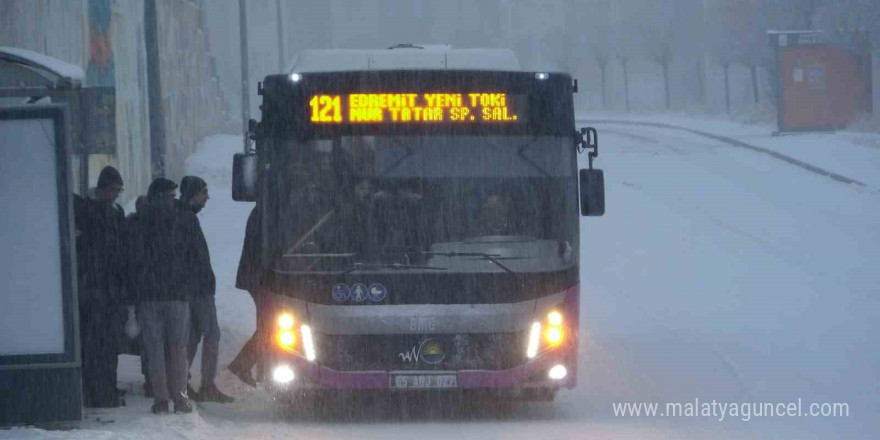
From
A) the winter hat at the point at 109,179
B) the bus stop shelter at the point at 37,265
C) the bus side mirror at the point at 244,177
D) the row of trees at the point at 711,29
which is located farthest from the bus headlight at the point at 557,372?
the row of trees at the point at 711,29

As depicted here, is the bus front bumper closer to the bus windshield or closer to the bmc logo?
the bmc logo

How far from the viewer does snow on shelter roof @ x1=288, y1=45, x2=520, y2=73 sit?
10.3 metres

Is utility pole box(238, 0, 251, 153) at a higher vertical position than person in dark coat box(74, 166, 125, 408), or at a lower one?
higher

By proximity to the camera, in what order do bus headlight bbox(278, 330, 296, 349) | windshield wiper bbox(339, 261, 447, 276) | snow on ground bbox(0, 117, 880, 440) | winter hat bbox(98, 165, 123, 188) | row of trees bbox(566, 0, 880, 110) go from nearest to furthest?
windshield wiper bbox(339, 261, 447, 276) < bus headlight bbox(278, 330, 296, 349) < snow on ground bbox(0, 117, 880, 440) < winter hat bbox(98, 165, 123, 188) < row of trees bbox(566, 0, 880, 110)

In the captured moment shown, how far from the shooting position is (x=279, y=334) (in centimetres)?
966

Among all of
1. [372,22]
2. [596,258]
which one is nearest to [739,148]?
[596,258]

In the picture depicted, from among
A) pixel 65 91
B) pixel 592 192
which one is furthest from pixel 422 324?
pixel 65 91

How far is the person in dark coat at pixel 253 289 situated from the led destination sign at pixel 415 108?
994mm

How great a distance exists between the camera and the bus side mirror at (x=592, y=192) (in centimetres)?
996

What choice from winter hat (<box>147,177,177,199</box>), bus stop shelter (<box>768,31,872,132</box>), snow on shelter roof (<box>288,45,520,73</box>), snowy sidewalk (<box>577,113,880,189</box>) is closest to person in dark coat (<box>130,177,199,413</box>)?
winter hat (<box>147,177,177,199</box>)

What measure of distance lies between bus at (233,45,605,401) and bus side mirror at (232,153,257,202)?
0.01 m

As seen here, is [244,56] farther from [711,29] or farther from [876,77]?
[711,29]

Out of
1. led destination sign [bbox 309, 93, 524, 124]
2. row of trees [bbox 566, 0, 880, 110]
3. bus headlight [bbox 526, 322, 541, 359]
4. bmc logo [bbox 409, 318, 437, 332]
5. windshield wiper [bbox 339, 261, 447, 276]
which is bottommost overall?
bus headlight [bbox 526, 322, 541, 359]

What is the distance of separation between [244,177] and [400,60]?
1.65 metres
